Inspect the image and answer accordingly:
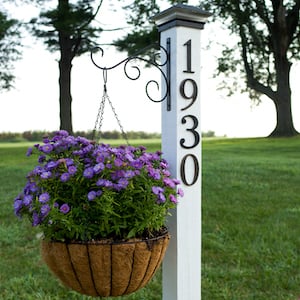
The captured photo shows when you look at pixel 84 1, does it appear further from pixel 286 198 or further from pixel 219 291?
pixel 219 291

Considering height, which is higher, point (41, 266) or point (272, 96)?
point (272, 96)

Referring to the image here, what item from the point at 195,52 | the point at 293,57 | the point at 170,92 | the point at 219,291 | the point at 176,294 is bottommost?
the point at 219,291

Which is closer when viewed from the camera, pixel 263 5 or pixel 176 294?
pixel 176 294

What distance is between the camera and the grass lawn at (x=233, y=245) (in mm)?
3359

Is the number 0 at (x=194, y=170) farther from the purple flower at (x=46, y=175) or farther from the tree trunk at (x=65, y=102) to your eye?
the tree trunk at (x=65, y=102)

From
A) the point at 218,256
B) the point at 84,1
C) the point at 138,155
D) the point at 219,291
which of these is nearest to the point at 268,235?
the point at 218,256

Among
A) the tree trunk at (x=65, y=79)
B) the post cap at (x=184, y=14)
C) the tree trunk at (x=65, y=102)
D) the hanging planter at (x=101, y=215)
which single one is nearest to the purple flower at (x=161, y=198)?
the hanging planter at (x=101, y=215)

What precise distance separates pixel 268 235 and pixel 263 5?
40.0 ft

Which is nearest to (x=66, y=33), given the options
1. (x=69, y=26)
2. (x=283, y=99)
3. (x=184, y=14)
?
(x=69, y=26)

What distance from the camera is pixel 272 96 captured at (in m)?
15.2

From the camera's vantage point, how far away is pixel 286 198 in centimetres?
594

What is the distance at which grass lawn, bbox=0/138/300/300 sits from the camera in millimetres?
3359

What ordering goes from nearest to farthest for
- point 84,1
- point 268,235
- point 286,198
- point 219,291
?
point 219,291
point 268,235
point 286,198
point 84,1

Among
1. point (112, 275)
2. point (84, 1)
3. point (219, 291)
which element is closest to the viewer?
point (112, 275)
